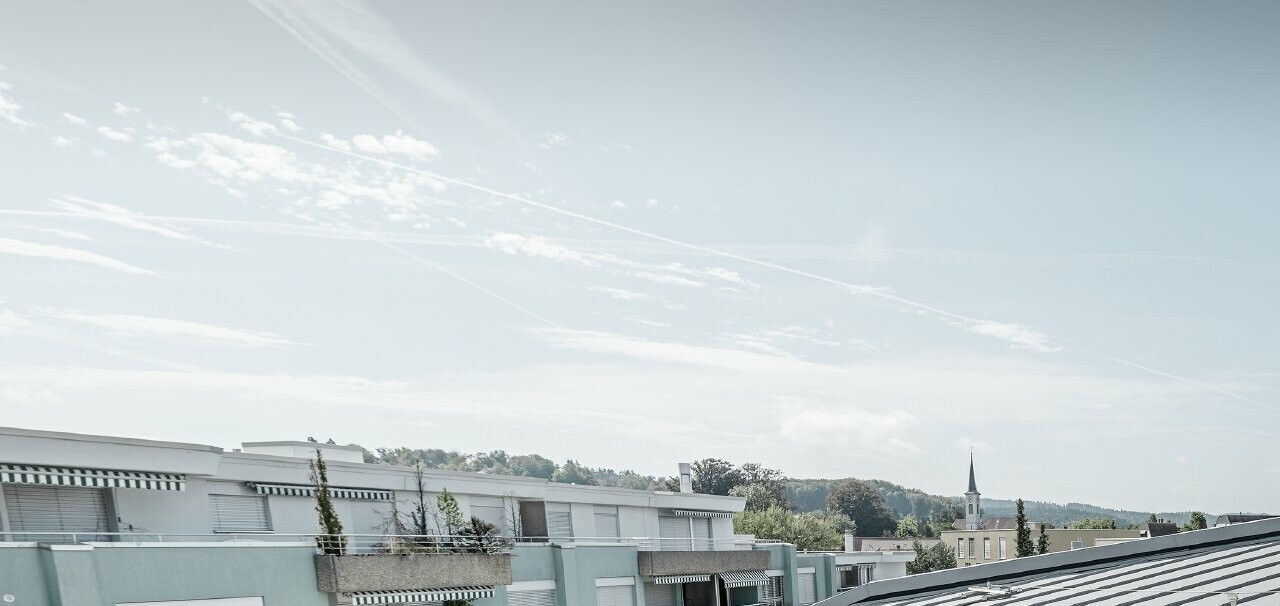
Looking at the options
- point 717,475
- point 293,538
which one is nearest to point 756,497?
point 717,475

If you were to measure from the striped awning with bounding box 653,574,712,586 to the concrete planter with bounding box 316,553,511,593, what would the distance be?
29.9 feet

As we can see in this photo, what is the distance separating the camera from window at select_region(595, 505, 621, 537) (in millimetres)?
37312

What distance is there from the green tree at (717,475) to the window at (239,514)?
106 m

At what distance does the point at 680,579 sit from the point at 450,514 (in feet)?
37.1

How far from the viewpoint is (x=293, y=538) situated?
25312 millimetres

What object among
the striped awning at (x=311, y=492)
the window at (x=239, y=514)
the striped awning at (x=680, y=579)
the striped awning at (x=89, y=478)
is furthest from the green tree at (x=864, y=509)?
the striped awning at (x=89, y=478)

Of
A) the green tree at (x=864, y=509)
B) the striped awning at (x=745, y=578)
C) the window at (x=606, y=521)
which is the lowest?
the green tree at (x=864, y=509)

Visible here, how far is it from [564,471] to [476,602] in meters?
166

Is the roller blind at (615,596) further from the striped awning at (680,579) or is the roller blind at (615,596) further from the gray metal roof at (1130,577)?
the gray metal roof at (1130,577)

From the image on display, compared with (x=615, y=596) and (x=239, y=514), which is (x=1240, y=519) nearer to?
(x=615, y=596)

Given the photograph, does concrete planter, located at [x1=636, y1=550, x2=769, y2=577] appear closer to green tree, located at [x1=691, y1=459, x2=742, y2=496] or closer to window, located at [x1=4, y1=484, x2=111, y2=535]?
window, located at [x1=4, y1=484, x2=111, y2=535]

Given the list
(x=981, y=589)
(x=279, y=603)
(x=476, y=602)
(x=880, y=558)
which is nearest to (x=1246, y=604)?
(x=981, y=589)

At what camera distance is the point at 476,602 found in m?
27.1

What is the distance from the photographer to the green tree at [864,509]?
503 feet
